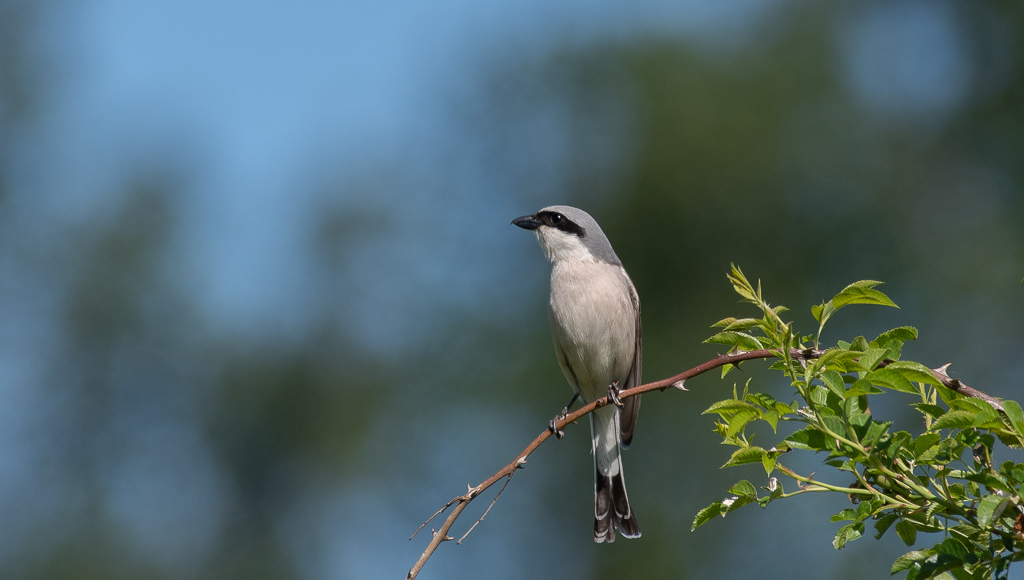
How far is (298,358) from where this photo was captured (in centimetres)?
4309

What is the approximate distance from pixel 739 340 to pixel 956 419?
2.05ft

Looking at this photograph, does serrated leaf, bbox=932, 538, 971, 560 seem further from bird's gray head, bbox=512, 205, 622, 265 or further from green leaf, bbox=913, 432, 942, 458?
bird's gray head, bbox=512, 205, 622, 265

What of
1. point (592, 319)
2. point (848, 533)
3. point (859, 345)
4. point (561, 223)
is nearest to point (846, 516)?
point (848, 533)

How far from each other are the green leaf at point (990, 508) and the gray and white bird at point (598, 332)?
4481 millimetres

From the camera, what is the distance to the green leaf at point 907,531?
2.62 meters

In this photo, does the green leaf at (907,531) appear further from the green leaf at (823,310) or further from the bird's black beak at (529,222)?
the bird's black beak at (529,222)

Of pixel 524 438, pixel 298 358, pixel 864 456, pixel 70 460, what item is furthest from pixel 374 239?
pixel 864 456

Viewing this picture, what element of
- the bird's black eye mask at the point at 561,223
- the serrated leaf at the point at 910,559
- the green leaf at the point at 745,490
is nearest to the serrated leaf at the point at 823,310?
the green leaf at the point at 745,490

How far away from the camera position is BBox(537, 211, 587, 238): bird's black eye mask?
23.7ft

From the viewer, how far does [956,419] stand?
7.92 feet

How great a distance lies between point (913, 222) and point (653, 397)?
496 inches

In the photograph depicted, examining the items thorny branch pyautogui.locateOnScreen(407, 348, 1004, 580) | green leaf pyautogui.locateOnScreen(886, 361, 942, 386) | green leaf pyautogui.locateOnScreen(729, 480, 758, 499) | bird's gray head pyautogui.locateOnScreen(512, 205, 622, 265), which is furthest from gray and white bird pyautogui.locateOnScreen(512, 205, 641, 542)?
green leaf pyautogui.locateOnScreen(886, 361, 942, 386)

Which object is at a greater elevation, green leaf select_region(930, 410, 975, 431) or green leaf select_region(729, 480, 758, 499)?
green leaf select_region(930, 410, 975, 431)

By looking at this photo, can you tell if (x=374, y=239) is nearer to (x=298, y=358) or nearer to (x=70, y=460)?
(x=298, y=358)
